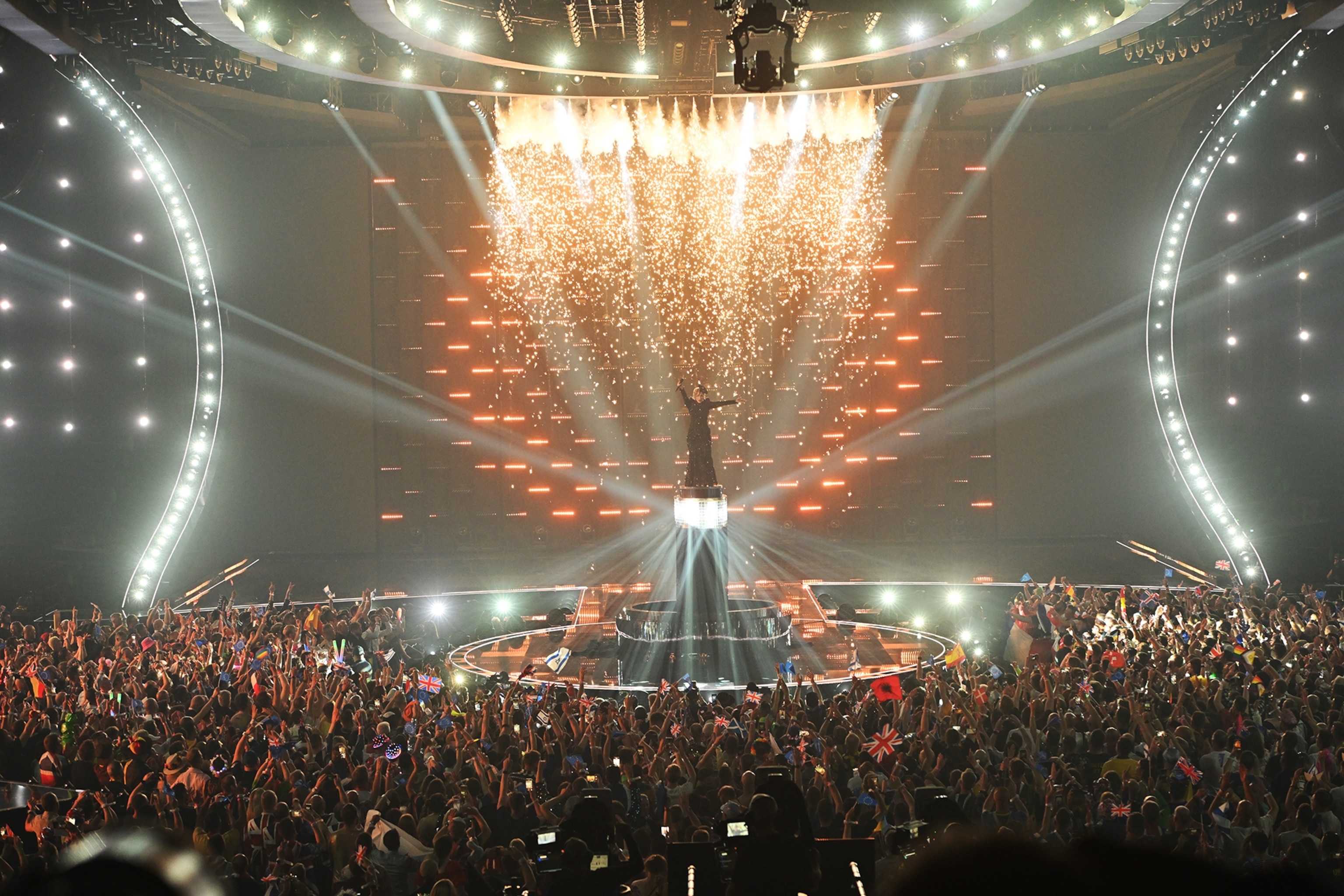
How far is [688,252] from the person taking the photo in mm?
26938

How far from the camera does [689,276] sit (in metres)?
27.0

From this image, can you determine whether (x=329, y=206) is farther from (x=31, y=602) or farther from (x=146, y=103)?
(x=31, y=602)

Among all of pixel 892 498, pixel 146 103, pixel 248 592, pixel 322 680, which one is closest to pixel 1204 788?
pixel 322 680

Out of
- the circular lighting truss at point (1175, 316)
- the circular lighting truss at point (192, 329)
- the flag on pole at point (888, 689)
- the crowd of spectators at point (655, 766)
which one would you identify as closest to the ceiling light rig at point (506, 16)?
the circular lighting truss at point (192, 329)

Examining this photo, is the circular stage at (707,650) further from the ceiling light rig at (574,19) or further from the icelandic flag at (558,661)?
the ceiling light rig at (574,19)

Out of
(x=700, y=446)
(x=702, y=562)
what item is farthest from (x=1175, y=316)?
(x=702, y=562)

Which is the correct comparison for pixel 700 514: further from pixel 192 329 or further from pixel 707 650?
pixel 192 329

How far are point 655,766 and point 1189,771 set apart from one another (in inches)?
145

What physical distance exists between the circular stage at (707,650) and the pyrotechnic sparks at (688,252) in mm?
8272

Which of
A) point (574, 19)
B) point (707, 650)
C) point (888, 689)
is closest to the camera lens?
point (888, 689)

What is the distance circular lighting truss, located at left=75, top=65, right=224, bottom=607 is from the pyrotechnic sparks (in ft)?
22.8

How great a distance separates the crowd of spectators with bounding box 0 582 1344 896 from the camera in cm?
597

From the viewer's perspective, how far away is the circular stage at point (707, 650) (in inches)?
627

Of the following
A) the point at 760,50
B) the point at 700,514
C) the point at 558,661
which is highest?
the point at 760,50
